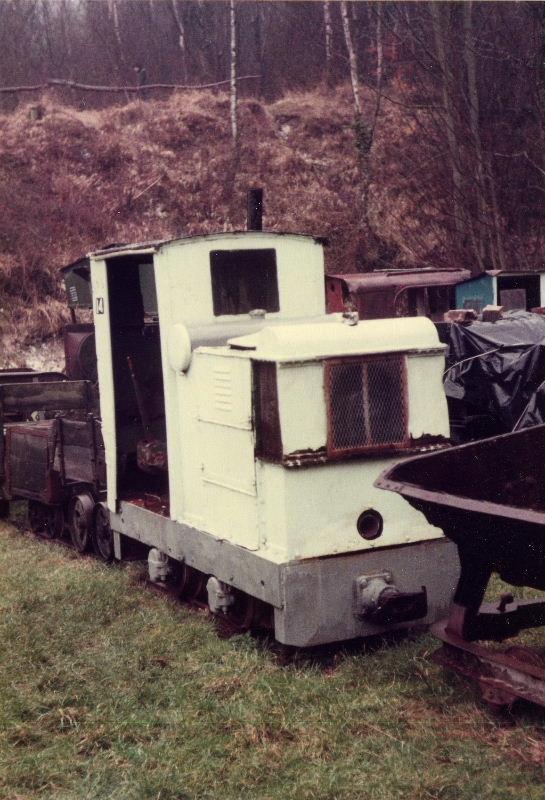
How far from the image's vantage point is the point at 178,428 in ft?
25.0

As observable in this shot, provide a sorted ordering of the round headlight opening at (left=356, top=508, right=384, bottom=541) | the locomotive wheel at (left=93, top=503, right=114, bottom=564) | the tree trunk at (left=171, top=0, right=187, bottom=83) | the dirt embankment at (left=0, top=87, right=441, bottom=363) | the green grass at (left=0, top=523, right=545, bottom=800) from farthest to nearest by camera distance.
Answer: the tree trunk at (left=171, top=0, right=187, bottom=83) → the dirt embankment at (left=0, top=87, right=441, bottom=363) → the locomotive wheel at (left=93, top=503, right=114, bottom=564) → the round headlight opening at (left=356, top=508, right=384, bottom=541) → the green grass at (left=0, top=523, right=545, bottom=800)

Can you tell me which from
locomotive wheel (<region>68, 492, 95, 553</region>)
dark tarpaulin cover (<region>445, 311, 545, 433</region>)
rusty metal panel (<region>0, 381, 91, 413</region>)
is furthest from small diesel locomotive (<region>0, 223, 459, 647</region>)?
rusty metal panel (<region>0, 381, 91, 413</region>)

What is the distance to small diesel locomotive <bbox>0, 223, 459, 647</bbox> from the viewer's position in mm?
6430

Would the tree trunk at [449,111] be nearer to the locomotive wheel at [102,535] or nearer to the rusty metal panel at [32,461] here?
the rusty metal panel at [32,461]

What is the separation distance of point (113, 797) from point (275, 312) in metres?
4.16

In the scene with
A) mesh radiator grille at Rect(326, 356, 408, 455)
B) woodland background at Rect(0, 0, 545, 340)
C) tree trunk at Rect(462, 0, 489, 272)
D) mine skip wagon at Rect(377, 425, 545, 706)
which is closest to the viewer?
mine skip wagon at Rect(377, 425, 545, 706)

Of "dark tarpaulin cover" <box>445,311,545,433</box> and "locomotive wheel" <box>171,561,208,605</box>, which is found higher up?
"dark tarpaulin cover" <box>445,311,545,433</box>

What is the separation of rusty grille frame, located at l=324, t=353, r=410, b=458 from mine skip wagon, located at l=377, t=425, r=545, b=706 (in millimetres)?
781

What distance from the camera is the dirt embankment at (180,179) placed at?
2336 cm

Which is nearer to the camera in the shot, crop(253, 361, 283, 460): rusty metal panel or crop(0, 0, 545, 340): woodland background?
crop(253, 361, 283, 460): rusty metal panel

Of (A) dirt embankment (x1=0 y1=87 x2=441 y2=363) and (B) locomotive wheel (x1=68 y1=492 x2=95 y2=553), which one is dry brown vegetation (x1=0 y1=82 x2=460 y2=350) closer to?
(A) dirt embankment (x1=0 y1=87 x2=441 y2=363)

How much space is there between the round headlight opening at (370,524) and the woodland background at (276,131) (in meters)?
15.2

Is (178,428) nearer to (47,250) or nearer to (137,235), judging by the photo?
(47,250)

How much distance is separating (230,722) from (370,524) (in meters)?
1.66
